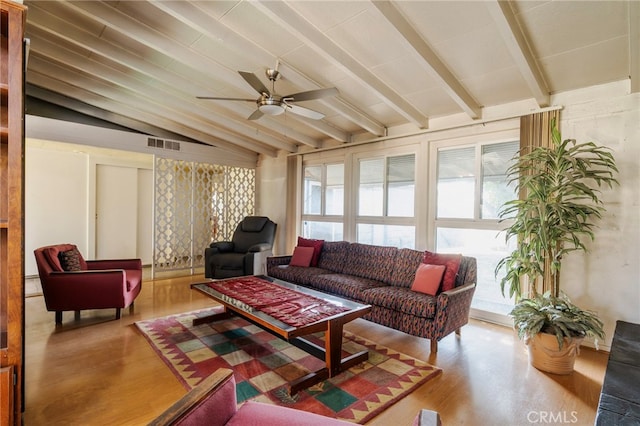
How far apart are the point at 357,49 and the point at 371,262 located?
8.00ft

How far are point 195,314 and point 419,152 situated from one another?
3.53 metres

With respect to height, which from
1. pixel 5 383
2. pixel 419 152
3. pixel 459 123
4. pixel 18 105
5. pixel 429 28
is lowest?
pixel 5 383

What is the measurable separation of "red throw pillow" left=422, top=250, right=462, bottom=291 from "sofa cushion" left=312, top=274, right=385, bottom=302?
2.16ft

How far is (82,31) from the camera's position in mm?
2951

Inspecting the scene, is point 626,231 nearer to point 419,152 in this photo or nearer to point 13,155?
point 419,152

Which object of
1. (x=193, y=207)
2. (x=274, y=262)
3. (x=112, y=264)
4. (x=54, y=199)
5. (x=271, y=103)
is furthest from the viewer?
(x=193, y=207)

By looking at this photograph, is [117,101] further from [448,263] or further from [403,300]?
[448,263]

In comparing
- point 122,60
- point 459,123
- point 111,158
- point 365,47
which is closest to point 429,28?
point 365,47

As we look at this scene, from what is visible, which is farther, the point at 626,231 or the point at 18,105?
the point at 626,231

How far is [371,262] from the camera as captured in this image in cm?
389

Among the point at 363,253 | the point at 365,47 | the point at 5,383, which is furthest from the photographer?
the point at 363,253

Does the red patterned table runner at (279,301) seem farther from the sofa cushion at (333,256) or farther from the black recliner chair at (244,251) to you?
the black recliner chair at (244,251)

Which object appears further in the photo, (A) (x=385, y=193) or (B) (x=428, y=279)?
(A) (x=385, y=193)

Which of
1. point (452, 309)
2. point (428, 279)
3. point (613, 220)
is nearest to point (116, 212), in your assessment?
point (428, 279)
